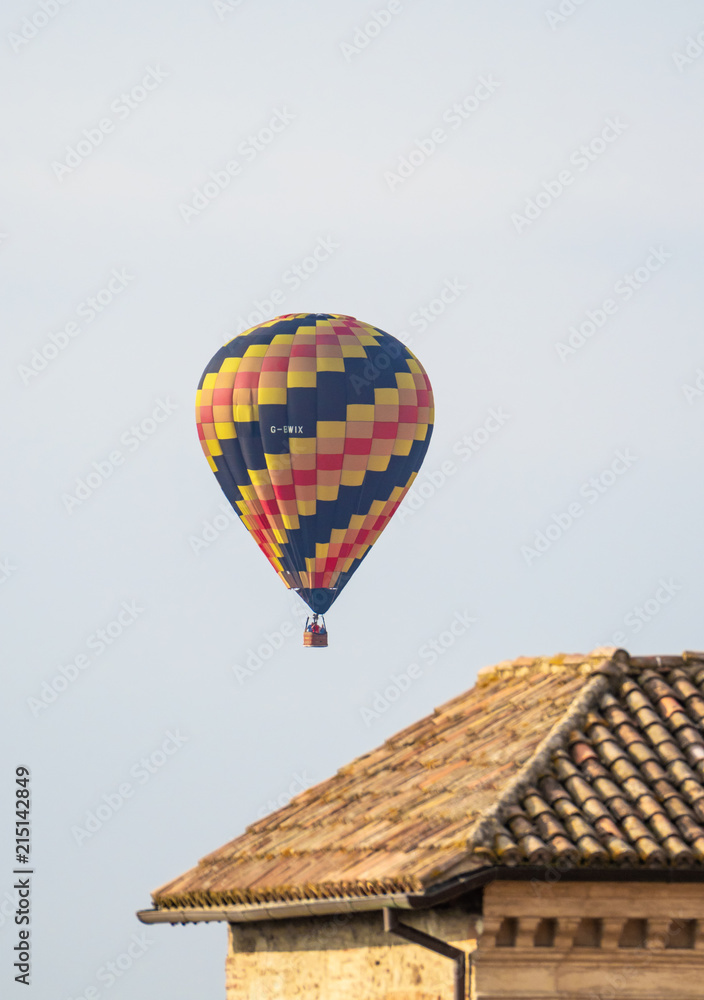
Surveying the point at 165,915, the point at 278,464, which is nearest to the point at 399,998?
the point at 165,915

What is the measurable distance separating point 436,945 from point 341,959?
247 centimetres

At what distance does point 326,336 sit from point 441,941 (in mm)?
36133

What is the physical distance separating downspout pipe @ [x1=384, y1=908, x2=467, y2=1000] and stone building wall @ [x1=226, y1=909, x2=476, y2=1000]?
118 millimetres

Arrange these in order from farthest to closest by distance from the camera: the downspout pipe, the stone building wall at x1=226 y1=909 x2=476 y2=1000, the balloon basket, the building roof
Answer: the balloon basket
the stone building wall at x1=226 y1=909 x2=476 y2=1000
the downspout pipe
the building roof

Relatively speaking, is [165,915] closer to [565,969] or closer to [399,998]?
[399,998]

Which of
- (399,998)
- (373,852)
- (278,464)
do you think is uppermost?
(278,464)

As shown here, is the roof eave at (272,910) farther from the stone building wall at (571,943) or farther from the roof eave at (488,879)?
the stone building wall at (571,943)

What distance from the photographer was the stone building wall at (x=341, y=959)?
70.5ft

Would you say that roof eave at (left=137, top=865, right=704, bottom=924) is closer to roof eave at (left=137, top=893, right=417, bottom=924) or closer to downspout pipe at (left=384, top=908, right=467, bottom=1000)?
roof eave at (left=137, top=893, right=417, bottom=924)

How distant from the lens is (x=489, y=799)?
21609mm

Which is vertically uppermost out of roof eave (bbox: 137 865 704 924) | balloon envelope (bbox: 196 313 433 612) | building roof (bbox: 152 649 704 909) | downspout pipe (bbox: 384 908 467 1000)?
balloon envelope (bbox: 196 313 433 612)

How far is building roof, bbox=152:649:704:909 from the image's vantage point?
819 inches

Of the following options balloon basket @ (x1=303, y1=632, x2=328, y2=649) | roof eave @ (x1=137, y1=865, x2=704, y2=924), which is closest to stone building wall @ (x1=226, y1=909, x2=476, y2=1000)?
roof eave @ (x1=137, y1=865, x2=704, y2=924)

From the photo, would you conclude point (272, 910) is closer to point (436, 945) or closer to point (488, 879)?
point (436, 945)
